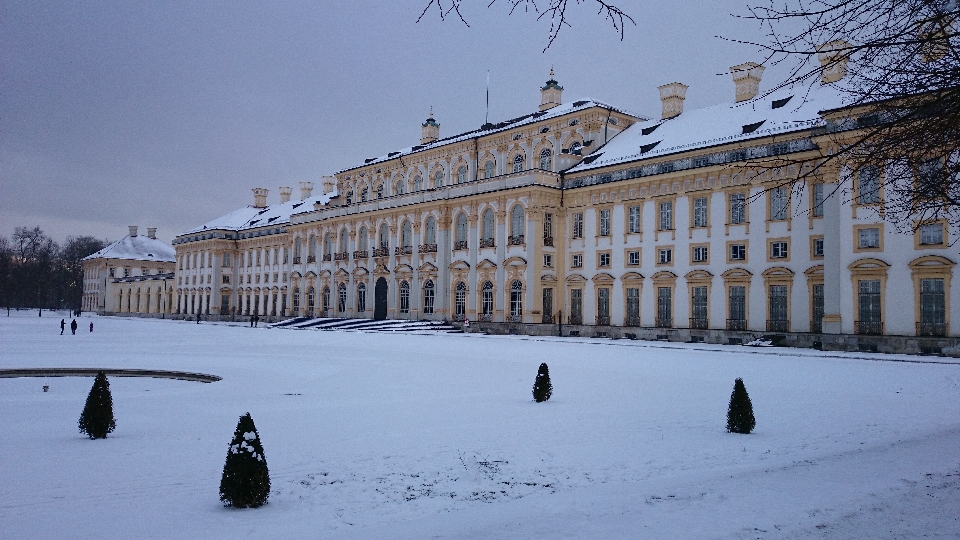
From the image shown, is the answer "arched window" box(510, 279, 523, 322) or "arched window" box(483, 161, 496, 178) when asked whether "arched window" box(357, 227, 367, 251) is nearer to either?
"arched window" box(483, 161, 496, 178)

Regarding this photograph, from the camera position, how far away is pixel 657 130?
48781mm

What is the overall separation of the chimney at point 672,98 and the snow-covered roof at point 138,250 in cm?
8909

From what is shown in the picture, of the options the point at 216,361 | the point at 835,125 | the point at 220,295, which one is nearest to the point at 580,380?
the point at 216,361

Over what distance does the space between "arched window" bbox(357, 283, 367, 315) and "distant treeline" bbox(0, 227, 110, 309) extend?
204 feet

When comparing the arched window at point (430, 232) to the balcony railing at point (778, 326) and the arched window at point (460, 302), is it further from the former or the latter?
the balcony railing at point (778, 326)

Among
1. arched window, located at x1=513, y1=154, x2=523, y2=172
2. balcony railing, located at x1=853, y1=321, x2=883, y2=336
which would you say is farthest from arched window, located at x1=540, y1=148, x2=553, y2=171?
balcony railing, located at x1=853, y1=321, x2=883, y2=336

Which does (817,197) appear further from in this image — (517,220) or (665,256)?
(517,220)

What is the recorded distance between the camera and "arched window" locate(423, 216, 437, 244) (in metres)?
58.9

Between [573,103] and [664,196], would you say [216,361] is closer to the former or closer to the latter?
[664,196]

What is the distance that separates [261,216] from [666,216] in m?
57.4

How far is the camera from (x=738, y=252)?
40.6 metres

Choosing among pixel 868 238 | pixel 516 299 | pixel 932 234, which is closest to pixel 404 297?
pixel 516 299

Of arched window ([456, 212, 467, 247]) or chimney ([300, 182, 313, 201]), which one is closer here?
arched window ([456, 212, 467, 247])

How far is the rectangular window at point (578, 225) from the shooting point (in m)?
49.7
